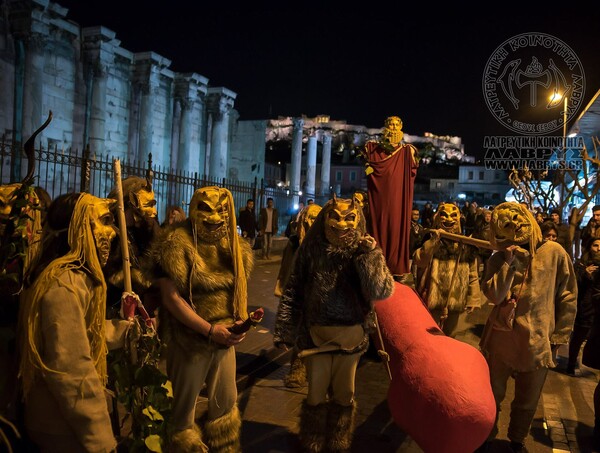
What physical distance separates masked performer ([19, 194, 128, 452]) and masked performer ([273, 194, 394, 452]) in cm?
168

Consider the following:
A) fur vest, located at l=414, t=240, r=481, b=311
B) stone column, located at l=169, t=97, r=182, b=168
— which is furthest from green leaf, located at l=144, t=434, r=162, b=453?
stone column, located at l=169, t=97, r=182, b=168

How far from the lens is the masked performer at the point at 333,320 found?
3.62 metres

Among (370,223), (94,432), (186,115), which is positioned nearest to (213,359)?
(94,432)

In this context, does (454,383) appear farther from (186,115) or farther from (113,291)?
(186,115)

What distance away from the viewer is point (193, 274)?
10.4ft

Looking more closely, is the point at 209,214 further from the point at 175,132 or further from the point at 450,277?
the point at 175,132

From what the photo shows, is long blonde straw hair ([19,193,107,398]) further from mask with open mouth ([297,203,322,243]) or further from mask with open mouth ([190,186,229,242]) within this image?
mask with open mouth ([297,203,322,243])

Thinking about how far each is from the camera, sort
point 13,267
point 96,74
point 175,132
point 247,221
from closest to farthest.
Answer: point 13,267 → point 247,221 → point 96,74 → point 175,132

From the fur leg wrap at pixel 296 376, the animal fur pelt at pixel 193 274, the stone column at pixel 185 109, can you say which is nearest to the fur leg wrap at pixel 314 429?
the animal fur pelt at pixel 193 274

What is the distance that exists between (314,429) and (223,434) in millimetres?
745

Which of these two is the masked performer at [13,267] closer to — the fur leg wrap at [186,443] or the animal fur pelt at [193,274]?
the animal fur pelt at [193,274]

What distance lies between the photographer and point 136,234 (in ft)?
14.3

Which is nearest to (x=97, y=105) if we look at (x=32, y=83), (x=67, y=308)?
(x=32, y=83)

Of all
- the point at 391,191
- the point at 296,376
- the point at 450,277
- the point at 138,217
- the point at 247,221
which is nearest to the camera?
the point at 138,217
